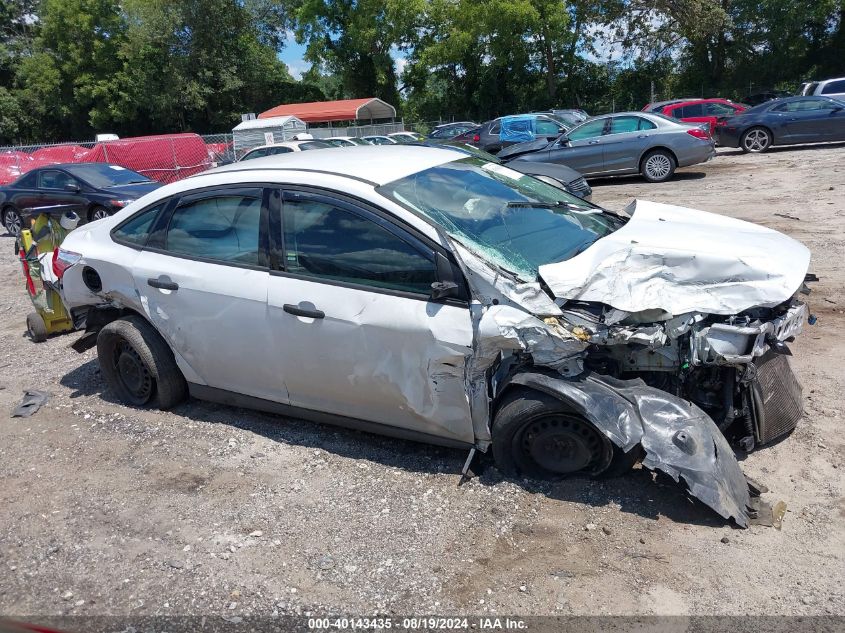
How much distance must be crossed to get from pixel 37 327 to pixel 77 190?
6.74 m

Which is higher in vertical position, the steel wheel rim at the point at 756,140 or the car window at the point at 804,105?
the car window at the point at 804,105

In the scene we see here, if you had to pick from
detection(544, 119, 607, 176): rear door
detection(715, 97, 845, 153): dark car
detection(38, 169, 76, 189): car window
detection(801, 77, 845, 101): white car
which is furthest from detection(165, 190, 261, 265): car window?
detection(801, 77, 845, 101): white car

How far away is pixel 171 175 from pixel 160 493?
18.1m

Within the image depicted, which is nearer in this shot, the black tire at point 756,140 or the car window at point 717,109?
the black tire at point 756,140

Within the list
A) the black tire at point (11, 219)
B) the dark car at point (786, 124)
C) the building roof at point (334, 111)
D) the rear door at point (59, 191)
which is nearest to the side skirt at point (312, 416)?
the rear door at point (59, 191)

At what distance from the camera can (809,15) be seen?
3403 cm

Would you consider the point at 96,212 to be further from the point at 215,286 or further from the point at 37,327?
the point at 215,286

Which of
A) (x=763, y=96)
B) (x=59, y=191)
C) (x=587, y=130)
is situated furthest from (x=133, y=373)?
(x=763, y=96)

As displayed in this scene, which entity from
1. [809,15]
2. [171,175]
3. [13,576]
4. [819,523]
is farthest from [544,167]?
[809,15]

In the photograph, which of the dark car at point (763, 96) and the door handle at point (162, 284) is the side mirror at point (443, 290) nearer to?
the door handle at point (162, 284)

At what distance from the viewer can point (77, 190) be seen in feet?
42.2

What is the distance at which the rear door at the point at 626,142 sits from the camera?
584 inches

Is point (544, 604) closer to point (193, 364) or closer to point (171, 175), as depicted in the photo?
point (193, 364)

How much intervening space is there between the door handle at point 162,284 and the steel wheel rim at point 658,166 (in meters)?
12.5
